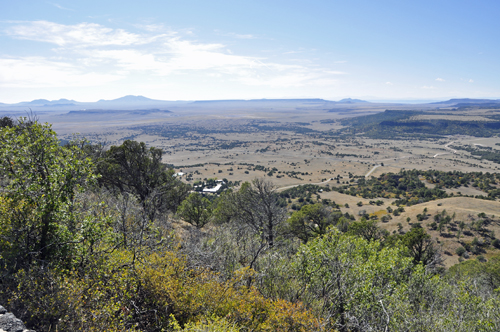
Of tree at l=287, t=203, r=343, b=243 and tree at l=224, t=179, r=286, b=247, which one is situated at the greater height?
tree at l=224, t=179, r=286, b=247

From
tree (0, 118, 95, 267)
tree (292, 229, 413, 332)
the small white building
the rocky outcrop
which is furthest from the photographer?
the small white building

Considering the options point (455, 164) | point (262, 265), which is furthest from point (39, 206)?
point (455, 164)

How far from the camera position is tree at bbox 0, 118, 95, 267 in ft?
32.3

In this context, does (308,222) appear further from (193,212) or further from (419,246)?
(193,212)

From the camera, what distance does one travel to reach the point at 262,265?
48.5 feet

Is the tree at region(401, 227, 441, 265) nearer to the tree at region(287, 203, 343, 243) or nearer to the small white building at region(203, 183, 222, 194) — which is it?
the tree at region(287, 203, 343, 243)

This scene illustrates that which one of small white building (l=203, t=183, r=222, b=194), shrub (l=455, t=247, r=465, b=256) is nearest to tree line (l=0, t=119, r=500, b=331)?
shrub (l=455, t=247, r=465, b=256)

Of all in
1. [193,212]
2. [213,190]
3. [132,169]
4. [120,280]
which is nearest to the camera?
[120,280]

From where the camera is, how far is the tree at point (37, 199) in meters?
9.85

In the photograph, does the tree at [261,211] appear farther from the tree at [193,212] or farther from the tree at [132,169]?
the tree at [132,169]

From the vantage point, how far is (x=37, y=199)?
10.1 m

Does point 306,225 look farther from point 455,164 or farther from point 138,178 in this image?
point 455,164

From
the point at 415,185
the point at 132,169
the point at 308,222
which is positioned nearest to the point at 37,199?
the point at 132,169

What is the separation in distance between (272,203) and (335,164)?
135239 millimetres
